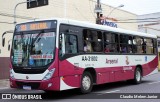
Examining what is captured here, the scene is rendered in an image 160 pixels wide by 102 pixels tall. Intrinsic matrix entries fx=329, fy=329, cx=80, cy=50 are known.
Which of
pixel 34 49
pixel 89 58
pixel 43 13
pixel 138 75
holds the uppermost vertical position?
pixel 43 13

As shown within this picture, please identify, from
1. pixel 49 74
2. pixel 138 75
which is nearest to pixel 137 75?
pixel 138 75

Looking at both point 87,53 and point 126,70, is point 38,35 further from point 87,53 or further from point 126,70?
point 126,70

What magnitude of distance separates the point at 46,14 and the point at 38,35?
15.6 m

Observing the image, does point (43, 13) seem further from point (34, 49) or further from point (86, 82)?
point (34, 49)

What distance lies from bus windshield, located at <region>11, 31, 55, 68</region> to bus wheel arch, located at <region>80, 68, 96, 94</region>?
217 cm

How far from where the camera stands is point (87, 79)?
45.7 feet

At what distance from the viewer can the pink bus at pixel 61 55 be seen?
12.1m

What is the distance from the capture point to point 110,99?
12.2 meters

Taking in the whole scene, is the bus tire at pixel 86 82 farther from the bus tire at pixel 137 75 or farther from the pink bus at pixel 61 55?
the bus tire at pixel 137 75

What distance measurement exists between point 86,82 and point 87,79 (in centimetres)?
16

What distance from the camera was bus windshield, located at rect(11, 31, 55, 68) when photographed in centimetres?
1213

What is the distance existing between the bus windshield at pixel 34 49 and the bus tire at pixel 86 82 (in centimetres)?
220

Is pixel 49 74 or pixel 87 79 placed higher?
pixel 49 74

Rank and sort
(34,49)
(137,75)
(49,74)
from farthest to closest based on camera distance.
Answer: (137,75) < (34,49) < (49,74)
